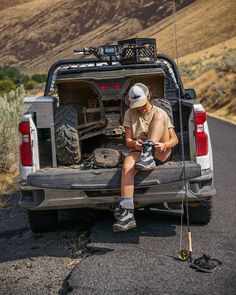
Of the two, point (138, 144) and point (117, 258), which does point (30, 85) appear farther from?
point (117, 258)

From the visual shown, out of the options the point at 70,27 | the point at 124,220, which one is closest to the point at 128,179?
the point at 124,220

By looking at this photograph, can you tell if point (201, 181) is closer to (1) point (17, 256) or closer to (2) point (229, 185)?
(1) point (17, 256)

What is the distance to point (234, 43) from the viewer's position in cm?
5806

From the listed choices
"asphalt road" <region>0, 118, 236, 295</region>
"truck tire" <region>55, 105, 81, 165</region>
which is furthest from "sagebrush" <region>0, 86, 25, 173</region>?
"truck tire" <region>55, 105, 81, 165</region>

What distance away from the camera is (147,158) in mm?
5508

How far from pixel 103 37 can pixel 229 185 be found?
275ft

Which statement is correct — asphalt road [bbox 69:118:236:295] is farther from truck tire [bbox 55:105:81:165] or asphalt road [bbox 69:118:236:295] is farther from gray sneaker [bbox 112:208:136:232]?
truck tire [bbox 55:105:81:165]

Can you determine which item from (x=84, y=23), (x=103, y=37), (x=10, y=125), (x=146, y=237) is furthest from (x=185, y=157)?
(x=84, y=23)

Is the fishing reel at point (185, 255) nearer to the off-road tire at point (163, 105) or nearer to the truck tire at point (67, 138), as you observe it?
the truck tire at point (67, 138)

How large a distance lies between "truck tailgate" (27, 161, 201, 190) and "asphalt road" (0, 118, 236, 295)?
600 mm

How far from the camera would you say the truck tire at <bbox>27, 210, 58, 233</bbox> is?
616 centimetres

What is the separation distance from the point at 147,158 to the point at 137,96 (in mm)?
653

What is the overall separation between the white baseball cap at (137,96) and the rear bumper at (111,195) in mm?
837

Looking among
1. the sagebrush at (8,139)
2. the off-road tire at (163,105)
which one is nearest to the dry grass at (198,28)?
the sagebrush at (8,139)
